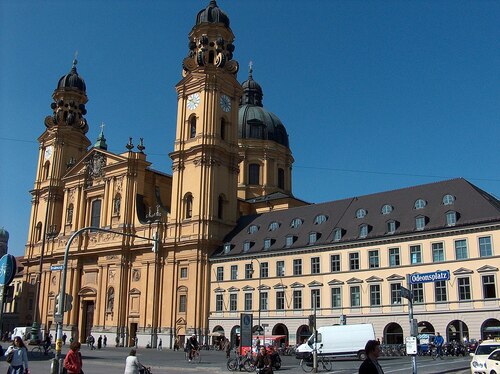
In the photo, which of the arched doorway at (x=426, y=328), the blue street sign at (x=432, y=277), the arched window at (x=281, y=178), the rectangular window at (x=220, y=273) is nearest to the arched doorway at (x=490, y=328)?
the arched doorway at (x=426, y=328)

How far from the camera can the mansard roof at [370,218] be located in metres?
48.5

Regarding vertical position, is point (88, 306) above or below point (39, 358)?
above

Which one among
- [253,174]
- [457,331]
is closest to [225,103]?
[253,174]

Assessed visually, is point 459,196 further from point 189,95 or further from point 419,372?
point 189,95

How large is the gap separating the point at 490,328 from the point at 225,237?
3159 cm

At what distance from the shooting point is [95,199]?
254 ft

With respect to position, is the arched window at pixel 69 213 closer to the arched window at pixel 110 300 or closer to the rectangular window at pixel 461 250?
the arched window at pixel 110 300

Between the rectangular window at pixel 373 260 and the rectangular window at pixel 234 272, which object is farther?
the rectangular window at pixel 234 272

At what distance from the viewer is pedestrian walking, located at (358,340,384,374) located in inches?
368

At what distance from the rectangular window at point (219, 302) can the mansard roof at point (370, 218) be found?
14.3ft

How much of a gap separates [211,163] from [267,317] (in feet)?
61.8

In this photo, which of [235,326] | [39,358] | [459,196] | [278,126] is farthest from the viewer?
[278,126]

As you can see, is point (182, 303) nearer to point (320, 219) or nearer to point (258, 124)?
point (320, 219)

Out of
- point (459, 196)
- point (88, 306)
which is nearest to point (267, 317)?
point (459, 196)
